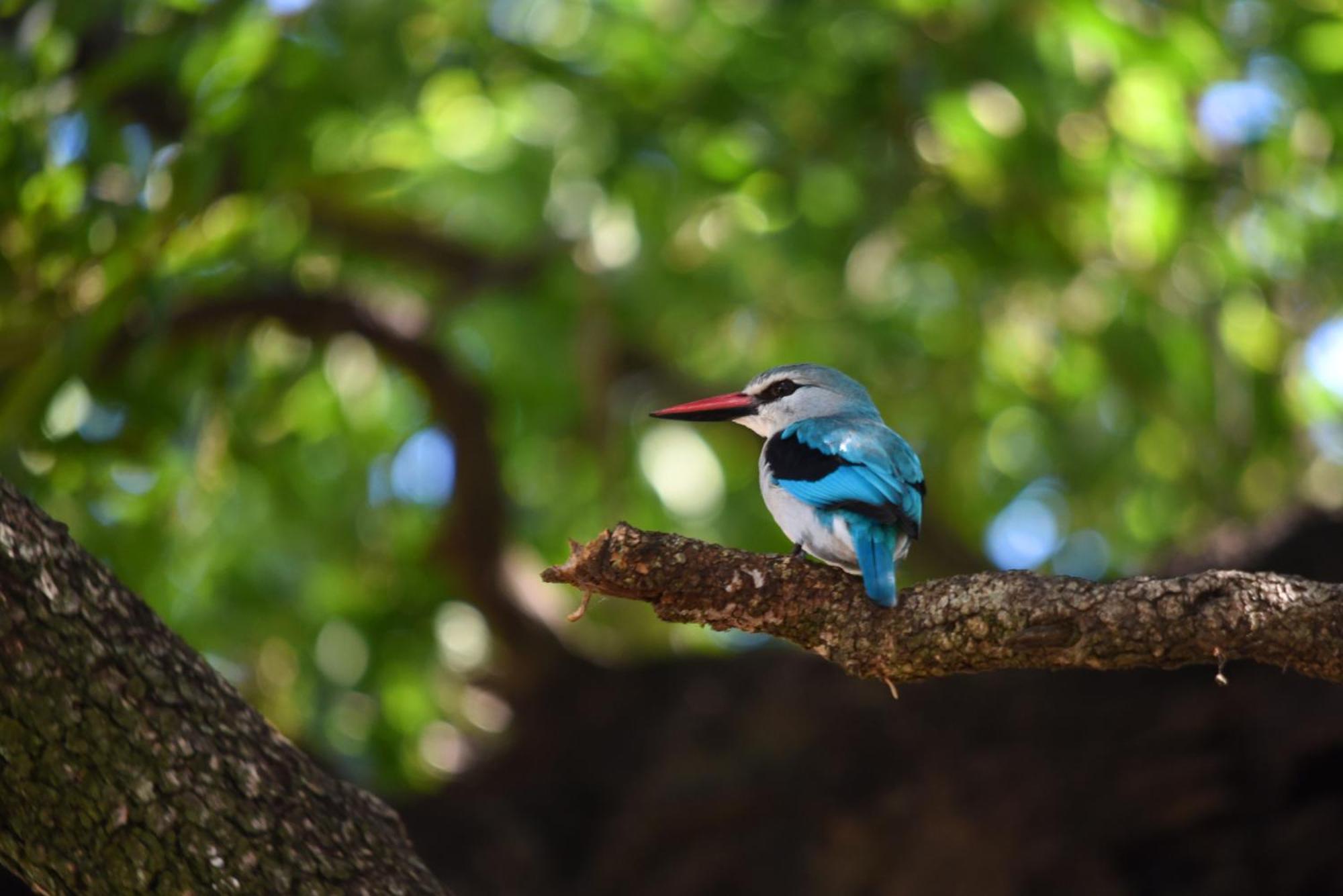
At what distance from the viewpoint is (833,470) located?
3.39 metres

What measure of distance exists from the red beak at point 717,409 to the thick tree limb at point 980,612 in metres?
1.10

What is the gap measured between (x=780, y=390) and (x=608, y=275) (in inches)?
63.5

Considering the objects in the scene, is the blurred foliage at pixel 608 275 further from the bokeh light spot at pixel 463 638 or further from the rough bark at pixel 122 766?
the rough bark at pixel 122 766

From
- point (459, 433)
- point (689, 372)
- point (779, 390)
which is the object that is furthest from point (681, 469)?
point (779, 390)

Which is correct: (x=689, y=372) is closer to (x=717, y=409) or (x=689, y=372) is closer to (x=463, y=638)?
(x=463, y=638)

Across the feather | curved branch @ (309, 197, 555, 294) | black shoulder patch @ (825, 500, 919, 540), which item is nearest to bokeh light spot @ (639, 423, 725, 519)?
curved branch @ (309, 197, 555, 294)

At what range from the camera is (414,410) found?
7.02 metres

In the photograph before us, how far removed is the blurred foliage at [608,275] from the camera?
458cm

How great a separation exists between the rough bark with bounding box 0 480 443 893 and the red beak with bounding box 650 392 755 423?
5.02ft

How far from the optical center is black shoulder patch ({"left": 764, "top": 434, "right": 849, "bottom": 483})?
3420 mm

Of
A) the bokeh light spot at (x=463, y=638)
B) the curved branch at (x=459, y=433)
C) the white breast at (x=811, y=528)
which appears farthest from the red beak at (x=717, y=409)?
the bokeh light spot at (x=463, y=638)

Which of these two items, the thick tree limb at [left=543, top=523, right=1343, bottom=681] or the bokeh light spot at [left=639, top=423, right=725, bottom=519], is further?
the bokeh light spot at [left=639, top=423, right=725, bottom=519]

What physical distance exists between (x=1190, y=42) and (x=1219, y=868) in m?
3.11

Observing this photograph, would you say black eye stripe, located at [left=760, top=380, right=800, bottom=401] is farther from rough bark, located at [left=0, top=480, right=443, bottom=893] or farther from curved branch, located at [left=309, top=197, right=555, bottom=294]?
curved branch, located at [left=309, top=197, right=555, bottom=294]
